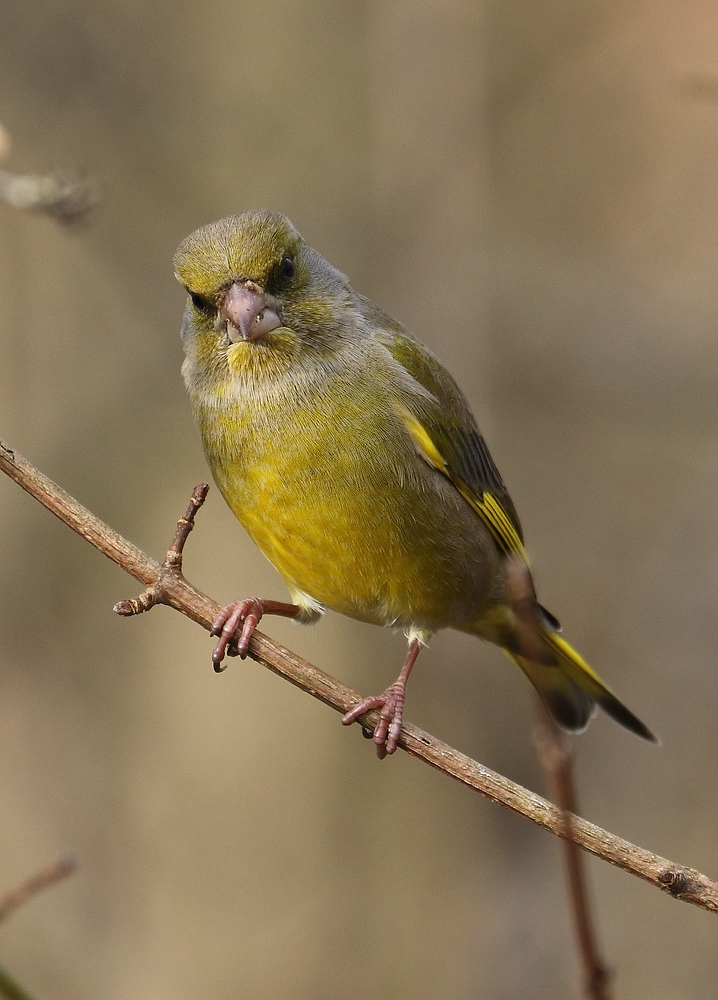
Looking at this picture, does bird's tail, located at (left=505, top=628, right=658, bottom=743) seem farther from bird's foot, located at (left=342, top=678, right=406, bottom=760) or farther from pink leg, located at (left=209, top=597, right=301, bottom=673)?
pink leg, located at (left=209, top=597, right=301, bottom=673)

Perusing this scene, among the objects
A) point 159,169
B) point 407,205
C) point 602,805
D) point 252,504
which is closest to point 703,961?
point 602,805

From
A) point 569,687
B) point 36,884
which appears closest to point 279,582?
point 569,687

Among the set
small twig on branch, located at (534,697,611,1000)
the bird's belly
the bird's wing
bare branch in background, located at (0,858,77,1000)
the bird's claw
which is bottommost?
bare branch in background, located at (0,858,77,1000)

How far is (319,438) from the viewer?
3607 millimetres

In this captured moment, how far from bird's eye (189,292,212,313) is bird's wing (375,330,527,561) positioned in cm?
66

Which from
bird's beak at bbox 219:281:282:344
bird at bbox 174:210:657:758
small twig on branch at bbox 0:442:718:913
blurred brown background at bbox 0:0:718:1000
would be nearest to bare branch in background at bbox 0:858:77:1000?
small twig on branch at bbox 0:442:718:913

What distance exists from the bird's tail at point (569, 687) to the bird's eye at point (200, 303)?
6.04ft

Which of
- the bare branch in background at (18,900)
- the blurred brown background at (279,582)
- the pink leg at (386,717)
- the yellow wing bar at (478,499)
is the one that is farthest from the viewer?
the blurred brown background at (279,582)

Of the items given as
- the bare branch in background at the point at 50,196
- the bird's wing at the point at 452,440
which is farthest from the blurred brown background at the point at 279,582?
the bare branch in background at the point at 50,196

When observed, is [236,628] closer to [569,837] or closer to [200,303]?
[200,303]

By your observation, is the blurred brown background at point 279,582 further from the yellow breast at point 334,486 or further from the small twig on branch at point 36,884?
the small twig on branch at point 36,884

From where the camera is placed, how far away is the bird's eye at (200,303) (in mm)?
3543

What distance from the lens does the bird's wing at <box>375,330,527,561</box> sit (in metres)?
3.99

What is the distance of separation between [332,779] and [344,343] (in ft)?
12.4
